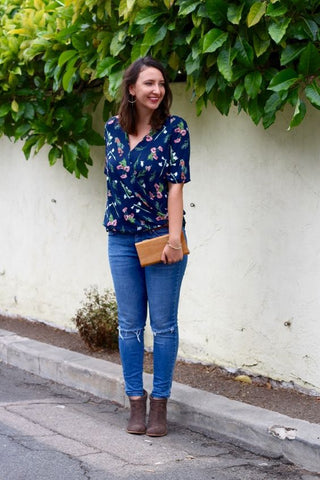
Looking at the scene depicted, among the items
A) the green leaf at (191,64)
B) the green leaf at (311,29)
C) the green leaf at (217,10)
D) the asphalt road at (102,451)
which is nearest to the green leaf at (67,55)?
the green leaf at (191,64)

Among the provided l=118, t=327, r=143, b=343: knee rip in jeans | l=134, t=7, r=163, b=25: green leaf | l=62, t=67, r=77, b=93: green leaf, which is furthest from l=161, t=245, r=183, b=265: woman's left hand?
l=62, t=67, r=77, b=93: green leaf

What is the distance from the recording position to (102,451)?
16.0 feet

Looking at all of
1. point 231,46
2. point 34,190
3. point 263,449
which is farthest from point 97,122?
point 263,449

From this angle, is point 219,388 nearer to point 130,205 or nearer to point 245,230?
point 245,230

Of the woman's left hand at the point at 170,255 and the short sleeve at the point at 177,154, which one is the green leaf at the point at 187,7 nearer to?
the short sleeve at the point at 177,154

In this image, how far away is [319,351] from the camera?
5.57 meters

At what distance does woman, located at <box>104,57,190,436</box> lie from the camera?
507 cm

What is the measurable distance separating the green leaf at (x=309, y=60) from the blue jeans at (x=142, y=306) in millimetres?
1135

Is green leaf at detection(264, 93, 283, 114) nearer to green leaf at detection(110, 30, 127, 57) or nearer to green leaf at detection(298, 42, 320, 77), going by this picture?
green leaf at detection(298, 42, 320, 77)

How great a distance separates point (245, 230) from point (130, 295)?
42.8 inches

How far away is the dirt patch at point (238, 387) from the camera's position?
5.41 m

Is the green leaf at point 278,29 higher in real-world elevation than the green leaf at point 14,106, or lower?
higher

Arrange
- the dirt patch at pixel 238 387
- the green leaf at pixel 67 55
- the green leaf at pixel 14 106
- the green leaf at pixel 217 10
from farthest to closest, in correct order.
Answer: the green leaf at pixel 14 106, the green leaf at pixel 67 55, the dirt patch at pixel 238 387, the green leaf at pixel 217 10

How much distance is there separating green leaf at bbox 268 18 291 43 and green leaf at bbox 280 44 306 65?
141 mm
